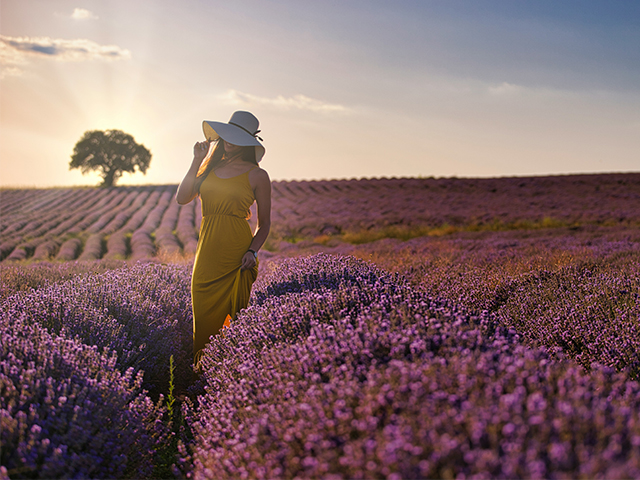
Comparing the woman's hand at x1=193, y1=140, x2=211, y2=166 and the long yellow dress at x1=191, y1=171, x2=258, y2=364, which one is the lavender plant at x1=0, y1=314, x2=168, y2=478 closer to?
the long yellow dress at x1=191, y1=171, x2=258, y2=364

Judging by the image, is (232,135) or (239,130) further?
(239,130)

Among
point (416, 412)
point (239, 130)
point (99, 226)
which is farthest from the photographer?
point (99, 226)

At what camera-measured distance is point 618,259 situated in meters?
4.73

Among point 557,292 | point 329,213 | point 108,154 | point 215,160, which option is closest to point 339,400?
point 215,160

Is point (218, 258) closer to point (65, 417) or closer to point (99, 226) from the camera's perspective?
point (65, 417)

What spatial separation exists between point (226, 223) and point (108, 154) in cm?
3790

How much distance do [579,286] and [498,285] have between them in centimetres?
66

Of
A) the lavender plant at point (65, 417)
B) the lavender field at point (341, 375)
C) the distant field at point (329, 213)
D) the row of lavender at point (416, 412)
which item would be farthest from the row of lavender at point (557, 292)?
the distant field at point (329, 213)

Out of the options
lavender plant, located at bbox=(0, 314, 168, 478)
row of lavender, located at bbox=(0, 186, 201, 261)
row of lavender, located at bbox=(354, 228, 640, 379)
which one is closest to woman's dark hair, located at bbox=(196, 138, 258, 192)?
lavender plant, located at bbox=(0, 314, 168, 478)

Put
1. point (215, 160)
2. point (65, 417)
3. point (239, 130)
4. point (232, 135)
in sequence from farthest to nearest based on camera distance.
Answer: point (215, 160)
point (239, 130)
point (232, 135)
point (65, 417)

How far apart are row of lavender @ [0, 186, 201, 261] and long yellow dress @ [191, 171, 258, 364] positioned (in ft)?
16.6

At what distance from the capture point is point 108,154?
119 ft

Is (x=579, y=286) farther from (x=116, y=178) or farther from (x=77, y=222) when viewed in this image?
(x=116, y=178)

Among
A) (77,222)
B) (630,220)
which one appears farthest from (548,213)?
(77,222)
